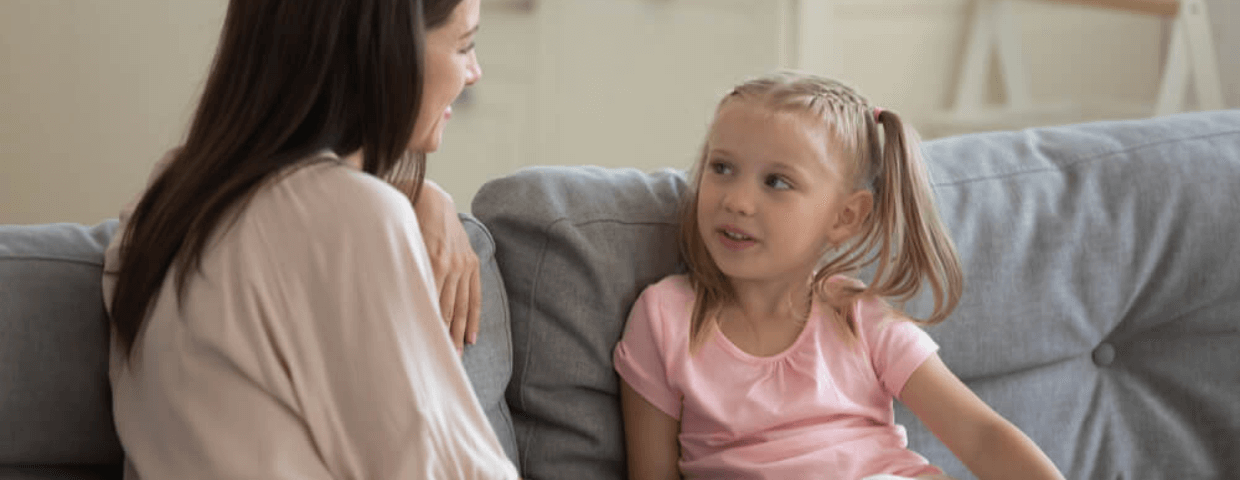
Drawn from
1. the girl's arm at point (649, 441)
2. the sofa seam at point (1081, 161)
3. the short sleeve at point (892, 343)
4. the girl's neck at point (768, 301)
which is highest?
the sofa seam at point (1081, 161)

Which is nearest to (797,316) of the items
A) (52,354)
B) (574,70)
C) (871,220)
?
(871,220)

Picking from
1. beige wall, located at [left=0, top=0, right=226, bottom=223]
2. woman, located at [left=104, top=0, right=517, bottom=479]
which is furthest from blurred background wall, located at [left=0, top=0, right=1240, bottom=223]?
woman, located at [left=104, top=0, right=517, bottom=479]

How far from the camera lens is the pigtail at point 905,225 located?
61.6 inches

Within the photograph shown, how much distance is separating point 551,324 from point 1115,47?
2946mm

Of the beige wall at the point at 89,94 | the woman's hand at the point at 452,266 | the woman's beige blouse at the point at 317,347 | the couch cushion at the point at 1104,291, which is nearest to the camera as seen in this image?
the woman's beige blouse at the point at 317,347

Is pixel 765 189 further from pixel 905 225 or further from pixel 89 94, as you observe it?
pixel 89 94

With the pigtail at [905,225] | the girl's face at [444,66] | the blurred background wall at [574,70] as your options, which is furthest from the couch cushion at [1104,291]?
the blurred background wall at [574,70]

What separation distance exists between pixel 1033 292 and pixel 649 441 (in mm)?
549

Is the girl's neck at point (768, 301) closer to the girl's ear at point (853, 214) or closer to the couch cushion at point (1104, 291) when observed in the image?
the girl's ear at point (853, 214)

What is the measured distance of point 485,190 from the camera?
1.60 metres

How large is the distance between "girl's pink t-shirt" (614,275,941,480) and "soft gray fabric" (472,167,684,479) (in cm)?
4

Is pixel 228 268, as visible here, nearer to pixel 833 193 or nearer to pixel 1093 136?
pixel 833 193

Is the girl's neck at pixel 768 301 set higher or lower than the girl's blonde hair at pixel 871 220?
lower

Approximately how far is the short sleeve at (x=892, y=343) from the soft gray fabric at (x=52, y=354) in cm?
82
